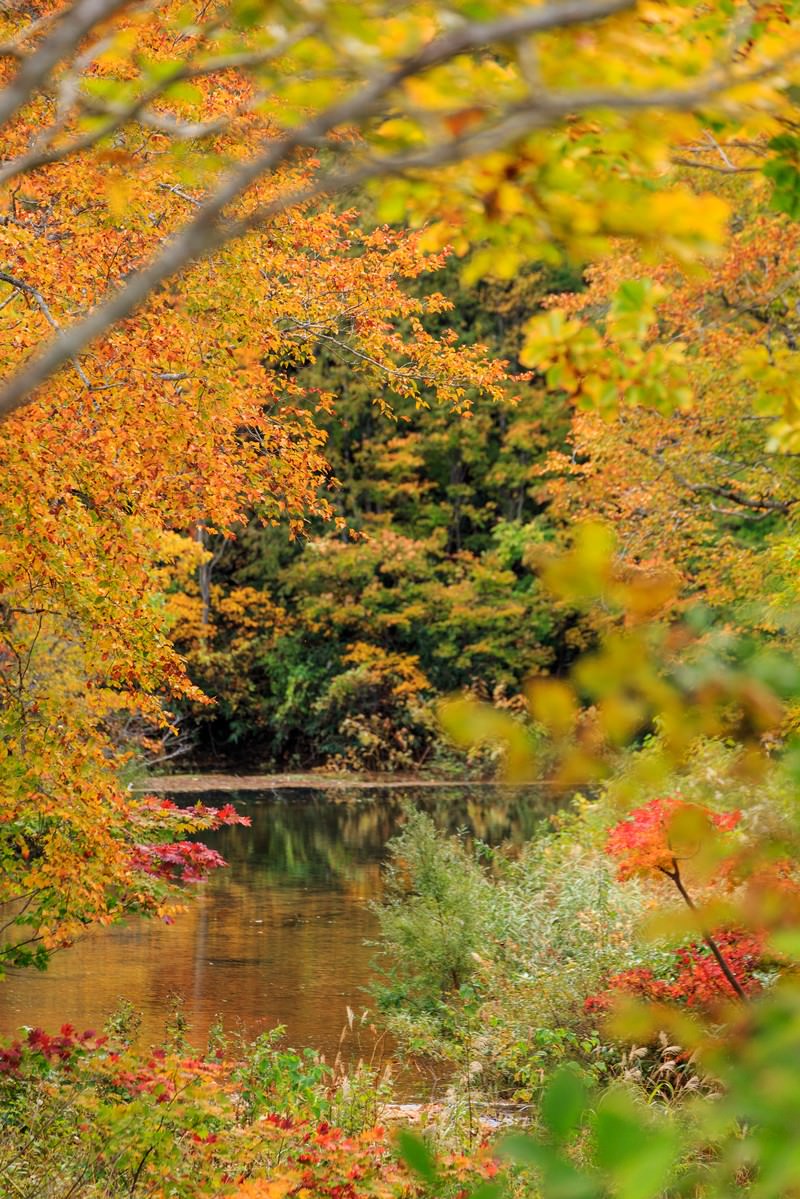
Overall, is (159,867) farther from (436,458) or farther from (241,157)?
(436,458)

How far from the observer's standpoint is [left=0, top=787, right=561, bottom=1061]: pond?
10.3 meters

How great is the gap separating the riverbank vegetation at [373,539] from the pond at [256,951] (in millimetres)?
1106

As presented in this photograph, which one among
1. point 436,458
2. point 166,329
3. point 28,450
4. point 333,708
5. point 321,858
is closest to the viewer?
point 28,450

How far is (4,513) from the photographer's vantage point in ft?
20.0

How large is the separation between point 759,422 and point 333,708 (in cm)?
1762

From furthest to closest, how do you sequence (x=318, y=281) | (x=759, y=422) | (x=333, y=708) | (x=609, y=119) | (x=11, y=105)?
(x=333, y=708) → (x=759, y=422) → (x=318, y=281) → (x=609, y=119) → (x=11, y=105)

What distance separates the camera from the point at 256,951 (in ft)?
42.0

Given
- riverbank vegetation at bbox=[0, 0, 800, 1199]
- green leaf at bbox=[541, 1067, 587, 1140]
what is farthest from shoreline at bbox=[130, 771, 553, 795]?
green leaf at bbox=[541, 1067, 587, 1140]

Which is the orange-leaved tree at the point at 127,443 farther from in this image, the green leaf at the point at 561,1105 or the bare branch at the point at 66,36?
the green leaf at the point at 561,1105

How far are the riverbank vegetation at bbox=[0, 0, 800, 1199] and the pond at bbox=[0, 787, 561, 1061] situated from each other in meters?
1.11

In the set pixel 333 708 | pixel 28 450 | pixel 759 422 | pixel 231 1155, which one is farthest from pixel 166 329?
pixel 333 708

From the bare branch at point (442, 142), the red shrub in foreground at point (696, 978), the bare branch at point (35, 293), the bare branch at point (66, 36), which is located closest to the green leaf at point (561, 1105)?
the bare branch at point (442, 142)

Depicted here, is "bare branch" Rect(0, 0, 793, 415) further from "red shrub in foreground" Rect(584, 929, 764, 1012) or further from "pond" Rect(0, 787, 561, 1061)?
"pond" Rect(0, 787, 561, 1061)

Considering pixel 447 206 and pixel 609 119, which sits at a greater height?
pixel 609 119
